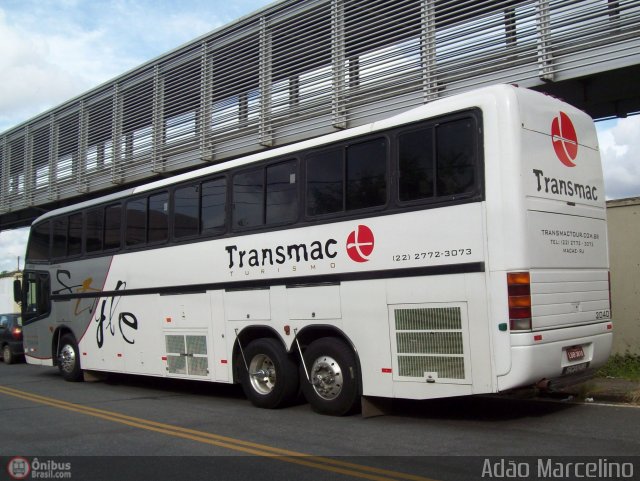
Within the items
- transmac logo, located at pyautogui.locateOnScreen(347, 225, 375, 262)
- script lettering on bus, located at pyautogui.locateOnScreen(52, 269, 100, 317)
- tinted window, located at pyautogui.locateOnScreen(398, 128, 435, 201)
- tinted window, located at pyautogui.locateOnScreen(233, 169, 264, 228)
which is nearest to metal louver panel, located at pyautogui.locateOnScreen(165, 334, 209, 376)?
tinted window, located at pyautogui.locateOnScreen(233, 169, 264, 228)

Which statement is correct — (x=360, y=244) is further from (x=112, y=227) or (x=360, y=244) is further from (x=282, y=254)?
(x=112, y=227)

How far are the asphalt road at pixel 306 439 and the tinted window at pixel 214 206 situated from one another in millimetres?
2830

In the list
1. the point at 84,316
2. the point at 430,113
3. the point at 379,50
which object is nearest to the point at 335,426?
the point at 430,113

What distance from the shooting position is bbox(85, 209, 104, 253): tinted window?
13273 mm

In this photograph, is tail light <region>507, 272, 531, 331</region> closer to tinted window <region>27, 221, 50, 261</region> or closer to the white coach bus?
the white coach bus

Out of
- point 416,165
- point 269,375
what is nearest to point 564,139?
point 416,165

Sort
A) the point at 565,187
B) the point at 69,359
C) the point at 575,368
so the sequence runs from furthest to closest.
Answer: the point at 69,359, the point at 565,187, the point at 575,368

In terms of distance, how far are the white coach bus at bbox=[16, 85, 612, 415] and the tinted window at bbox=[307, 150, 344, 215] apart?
0.02 meters

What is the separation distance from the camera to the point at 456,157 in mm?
7363

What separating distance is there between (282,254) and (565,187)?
3854mm

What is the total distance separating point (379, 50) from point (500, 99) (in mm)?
7801

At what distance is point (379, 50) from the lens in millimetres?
14406

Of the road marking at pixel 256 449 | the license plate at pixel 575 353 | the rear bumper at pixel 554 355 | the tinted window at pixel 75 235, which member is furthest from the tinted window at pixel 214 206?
the license plate at pixel 575 353

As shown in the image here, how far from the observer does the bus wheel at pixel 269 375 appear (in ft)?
30.4
